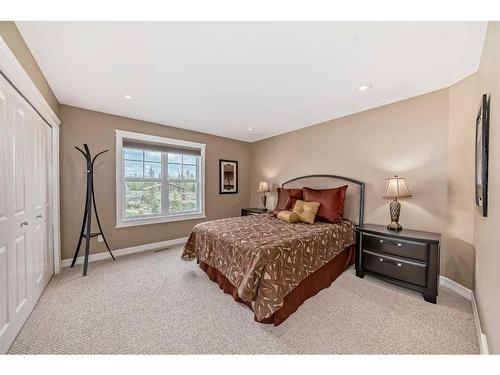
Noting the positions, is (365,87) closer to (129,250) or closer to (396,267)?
(396,267)

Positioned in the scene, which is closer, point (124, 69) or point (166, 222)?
point (124, 69)

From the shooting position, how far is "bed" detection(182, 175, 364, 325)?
1705mm

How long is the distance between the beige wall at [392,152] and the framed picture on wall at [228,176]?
1567 mm

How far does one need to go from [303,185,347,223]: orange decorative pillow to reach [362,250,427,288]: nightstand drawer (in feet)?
2.12

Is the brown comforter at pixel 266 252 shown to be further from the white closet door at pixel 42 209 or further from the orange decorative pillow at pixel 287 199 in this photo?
the white closet door at pixel 42 209

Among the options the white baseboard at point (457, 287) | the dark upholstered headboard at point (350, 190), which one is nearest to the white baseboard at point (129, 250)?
the dark upholstered headboard at point (350, 190)

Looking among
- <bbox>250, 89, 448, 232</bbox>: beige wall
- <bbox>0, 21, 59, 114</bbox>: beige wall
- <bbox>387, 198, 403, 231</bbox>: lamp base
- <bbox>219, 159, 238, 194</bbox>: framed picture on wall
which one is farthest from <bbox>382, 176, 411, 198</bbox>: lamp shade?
<bbox>0, 21, 59, 114</bbox>: beige wall

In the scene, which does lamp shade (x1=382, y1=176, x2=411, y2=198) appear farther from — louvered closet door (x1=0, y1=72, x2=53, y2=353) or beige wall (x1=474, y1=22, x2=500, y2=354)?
louvered closet door (x1=0, y1=72, x2=53, y2=353)

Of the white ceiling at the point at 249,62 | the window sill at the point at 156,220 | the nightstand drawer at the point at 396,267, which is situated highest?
the white ceiling at the point at 249,62

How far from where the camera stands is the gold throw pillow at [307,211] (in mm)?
2930
